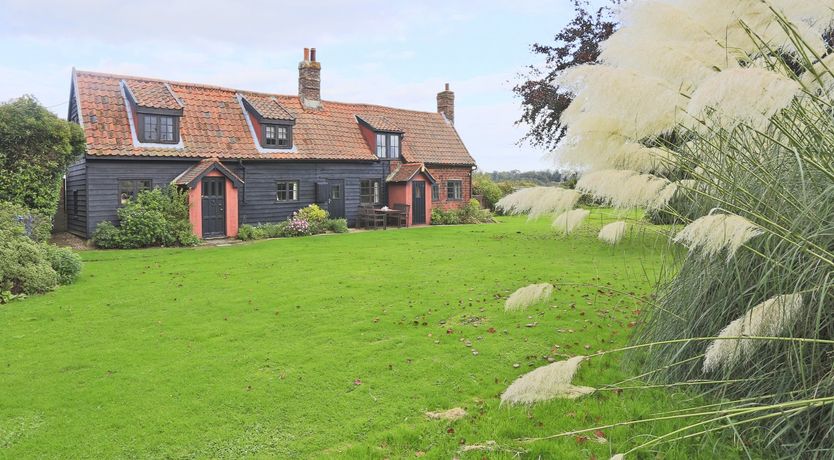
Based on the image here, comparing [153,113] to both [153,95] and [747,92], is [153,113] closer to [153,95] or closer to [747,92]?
[153,95]

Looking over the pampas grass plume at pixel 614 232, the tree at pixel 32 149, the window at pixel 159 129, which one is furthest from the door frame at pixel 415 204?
the pampas grass plume at pixel 614 232

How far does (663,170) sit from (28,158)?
54.1ft

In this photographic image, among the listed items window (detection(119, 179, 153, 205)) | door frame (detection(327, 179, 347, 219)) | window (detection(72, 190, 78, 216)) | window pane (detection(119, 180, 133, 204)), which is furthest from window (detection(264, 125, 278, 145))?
window (detection(72, 190, 78, 216))

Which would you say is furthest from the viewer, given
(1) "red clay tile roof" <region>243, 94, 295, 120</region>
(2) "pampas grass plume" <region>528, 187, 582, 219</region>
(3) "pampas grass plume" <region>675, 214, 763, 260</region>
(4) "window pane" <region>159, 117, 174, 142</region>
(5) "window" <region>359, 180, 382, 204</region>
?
(5) "window" <region>359, 180, 382, 204</region>

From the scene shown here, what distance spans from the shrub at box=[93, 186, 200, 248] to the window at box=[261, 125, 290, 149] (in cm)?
414

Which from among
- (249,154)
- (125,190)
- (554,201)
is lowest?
(554,201)

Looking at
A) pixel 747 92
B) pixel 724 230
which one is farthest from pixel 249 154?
pixel 747 92

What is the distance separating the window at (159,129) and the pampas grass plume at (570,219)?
16.9 m

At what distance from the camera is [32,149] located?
14164 mm

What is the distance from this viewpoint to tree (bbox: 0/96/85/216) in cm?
1371

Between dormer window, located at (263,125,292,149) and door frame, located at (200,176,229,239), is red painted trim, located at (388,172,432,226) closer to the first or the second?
dormer window, located at (263,125,292,149)

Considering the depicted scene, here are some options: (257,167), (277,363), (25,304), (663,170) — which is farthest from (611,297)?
(257,167)

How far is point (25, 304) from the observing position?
7.96m

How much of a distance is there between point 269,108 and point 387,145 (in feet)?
18.4
